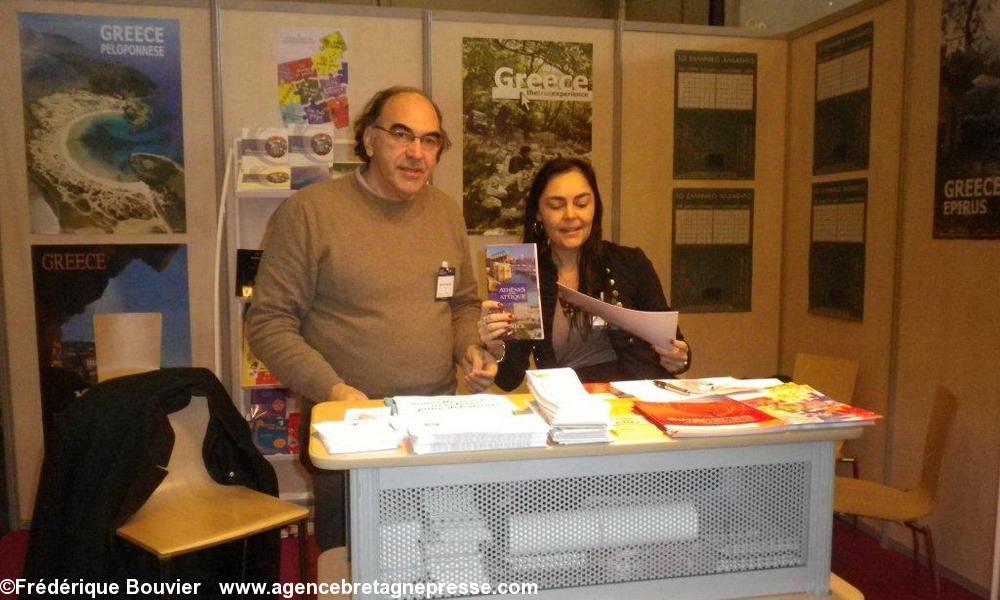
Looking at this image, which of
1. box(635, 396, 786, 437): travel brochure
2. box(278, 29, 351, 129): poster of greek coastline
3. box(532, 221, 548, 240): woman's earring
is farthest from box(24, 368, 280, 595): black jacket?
box(278, 29, 351, 129): poster of greek coastline

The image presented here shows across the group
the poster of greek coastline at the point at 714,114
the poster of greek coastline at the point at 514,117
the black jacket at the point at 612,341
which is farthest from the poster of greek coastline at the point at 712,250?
the black jacket at the point at 612,341

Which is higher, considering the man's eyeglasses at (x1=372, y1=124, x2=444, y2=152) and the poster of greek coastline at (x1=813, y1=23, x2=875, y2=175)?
the poster of greek coastline at (x1=813, y1=23, x2=875, y2=175)

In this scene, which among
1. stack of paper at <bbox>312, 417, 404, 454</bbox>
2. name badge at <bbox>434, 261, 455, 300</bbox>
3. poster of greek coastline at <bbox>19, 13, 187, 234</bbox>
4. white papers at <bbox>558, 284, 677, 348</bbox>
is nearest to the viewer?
stack of paper at <bbox>312, 417, 404, 454</bbox>

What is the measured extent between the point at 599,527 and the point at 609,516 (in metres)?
0.03

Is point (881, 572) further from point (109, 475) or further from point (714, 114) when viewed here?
point (109, 475)

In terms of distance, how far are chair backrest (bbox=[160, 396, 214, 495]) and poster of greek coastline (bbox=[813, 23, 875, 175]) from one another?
120 inches

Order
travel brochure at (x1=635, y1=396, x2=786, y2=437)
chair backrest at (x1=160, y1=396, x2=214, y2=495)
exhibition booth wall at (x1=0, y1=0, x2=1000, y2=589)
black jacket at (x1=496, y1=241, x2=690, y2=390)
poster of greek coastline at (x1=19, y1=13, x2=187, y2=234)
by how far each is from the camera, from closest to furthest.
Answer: travel brochure at (x1=635, y1=396, x2=786, y2=437) < black jacket at (x1=496, y1=241, x2=690, y2=390) < chair backrest at (x1=160, y1=396, x2=214, y2=495) < exhibition booth wall at (x1=0, y1=0, x2=1000, y2=589) < poster of greek coastline at (x1=19, y1=13, x2=187, y2=234)

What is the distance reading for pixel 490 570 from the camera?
1.47 m

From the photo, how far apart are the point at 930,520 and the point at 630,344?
5.79 feet

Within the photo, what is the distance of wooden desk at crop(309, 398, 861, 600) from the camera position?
1.43 meters

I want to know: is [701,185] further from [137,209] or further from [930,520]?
[137,209]

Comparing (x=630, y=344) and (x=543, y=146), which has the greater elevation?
(x=543, y=146)

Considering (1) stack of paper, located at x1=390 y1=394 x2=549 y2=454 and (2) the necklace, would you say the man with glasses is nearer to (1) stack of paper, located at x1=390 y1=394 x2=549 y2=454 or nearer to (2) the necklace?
(2) the necklace

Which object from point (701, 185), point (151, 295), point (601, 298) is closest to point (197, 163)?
point (151, 295)
